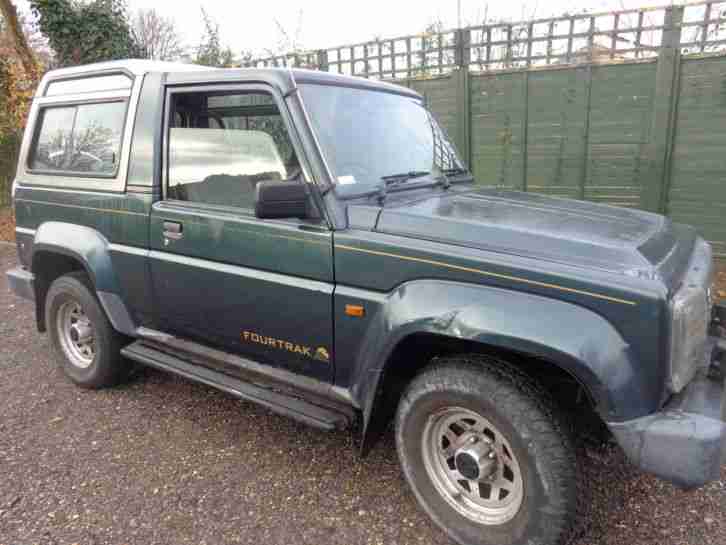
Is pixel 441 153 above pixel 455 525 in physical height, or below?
above

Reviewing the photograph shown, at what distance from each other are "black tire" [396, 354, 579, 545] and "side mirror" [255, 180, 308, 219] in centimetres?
93

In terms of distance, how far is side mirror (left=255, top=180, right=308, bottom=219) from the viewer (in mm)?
2320

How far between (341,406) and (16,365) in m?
3.16

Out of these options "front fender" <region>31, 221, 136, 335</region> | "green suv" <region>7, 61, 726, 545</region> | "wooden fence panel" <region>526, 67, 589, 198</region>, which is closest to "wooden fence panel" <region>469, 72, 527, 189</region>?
"wooden fence panel" <region>526, 67, 589, 198</region>

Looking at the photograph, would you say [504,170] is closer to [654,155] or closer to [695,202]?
[654,155]

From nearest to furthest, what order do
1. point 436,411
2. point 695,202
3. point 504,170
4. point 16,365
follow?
point 436,411
point 16,365
point 695,202
point 504,170

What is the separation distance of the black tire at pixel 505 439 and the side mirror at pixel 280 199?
927 mm

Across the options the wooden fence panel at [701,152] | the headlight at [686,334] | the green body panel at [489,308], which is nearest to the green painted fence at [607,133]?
the wooden fence panel at [701,152]

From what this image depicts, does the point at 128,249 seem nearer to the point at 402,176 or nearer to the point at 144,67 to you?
the point at 144,67

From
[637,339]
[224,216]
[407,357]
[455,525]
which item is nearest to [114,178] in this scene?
[224,216]

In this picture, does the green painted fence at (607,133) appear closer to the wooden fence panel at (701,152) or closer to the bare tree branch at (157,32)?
the wooden fence panel at (701,152)

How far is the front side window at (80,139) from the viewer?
3.31m

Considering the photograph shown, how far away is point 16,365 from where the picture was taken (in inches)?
169

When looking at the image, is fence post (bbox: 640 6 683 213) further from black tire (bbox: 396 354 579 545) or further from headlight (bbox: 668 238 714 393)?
black tire (bbox: 396 354 579 545)
